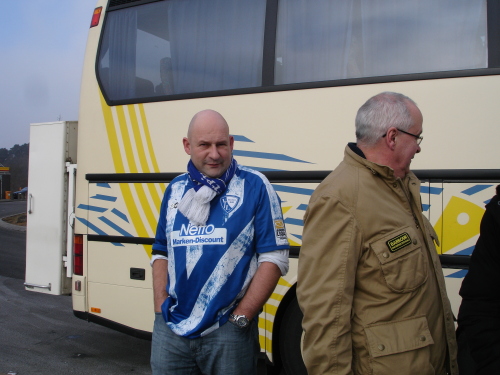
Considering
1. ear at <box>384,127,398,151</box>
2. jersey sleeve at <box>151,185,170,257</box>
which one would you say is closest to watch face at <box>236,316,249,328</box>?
jersey sleeve at <box>151,185,170,257</box>

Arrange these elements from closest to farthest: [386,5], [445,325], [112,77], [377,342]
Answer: [377,342], [445,325], [386,5], [112,77]

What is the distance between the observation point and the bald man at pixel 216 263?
2.20 metres

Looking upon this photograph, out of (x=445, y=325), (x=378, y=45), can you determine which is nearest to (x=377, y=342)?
(x=445, y=325)

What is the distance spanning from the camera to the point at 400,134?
185 cm

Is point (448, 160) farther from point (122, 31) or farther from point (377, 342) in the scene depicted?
point (122, 31)

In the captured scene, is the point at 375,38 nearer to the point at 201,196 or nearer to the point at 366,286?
the point at 201,196

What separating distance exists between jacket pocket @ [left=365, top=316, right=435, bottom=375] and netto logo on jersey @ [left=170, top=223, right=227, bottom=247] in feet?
2.57

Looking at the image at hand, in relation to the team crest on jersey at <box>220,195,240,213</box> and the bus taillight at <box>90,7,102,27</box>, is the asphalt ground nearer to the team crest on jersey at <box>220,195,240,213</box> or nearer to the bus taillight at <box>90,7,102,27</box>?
the team crest on jersey at <box>220,195,240,213</box>

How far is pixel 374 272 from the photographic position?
176 centimetres

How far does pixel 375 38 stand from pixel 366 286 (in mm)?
2269

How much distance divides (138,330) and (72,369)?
90cm

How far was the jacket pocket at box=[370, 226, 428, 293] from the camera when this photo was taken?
5.68 feet

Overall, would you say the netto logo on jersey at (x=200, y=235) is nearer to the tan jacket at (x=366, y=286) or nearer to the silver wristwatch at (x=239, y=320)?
the silver wristwatch at (x=239, y=320)

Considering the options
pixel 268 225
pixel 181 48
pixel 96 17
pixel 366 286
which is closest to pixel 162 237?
pixel 268 225
